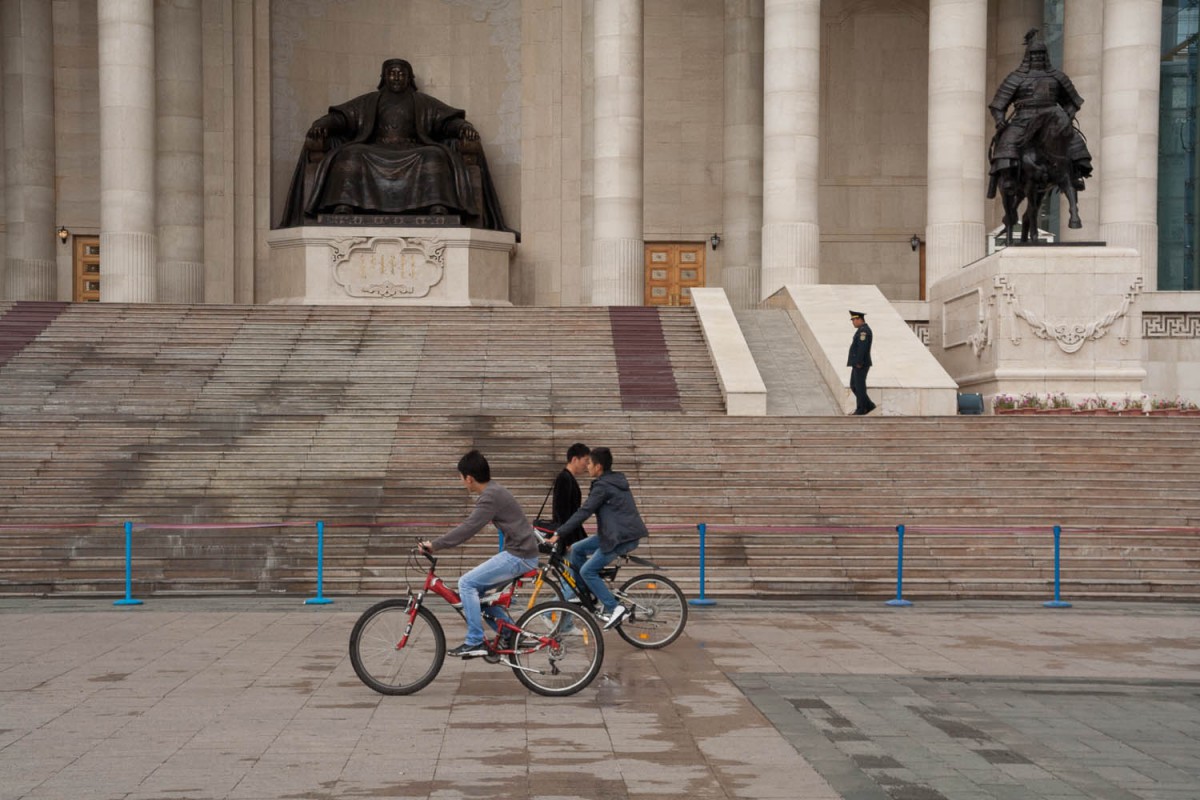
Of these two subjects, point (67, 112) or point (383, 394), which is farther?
point (67, 112)

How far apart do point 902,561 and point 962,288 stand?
13.9m

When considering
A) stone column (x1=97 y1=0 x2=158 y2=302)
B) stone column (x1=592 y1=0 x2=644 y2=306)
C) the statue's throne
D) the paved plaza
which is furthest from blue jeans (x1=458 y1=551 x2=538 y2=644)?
the statue's throne

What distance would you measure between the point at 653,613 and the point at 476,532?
271 cm

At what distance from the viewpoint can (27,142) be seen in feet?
131

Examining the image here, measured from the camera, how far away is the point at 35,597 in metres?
17.1

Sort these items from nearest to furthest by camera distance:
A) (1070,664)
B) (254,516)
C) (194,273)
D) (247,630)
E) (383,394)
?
(1070,664), (247,630), (254,516), (383,394), (194,273)

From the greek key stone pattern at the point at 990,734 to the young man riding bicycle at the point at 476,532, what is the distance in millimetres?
1946

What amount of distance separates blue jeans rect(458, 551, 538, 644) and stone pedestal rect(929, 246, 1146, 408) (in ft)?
60.4

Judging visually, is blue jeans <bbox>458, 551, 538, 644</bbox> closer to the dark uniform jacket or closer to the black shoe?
the black shoe

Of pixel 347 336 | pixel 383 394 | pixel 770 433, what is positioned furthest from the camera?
pixel 347 336

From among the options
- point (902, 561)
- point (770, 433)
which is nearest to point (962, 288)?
point (770, 433)

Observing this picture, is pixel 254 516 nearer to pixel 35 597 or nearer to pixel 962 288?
pixel 35 597

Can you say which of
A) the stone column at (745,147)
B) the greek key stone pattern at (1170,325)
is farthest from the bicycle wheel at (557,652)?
the stone column at (745,147)

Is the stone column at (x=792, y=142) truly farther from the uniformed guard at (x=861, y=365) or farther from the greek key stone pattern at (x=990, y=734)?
the greek key stone pattern at (x=990, y=734)
